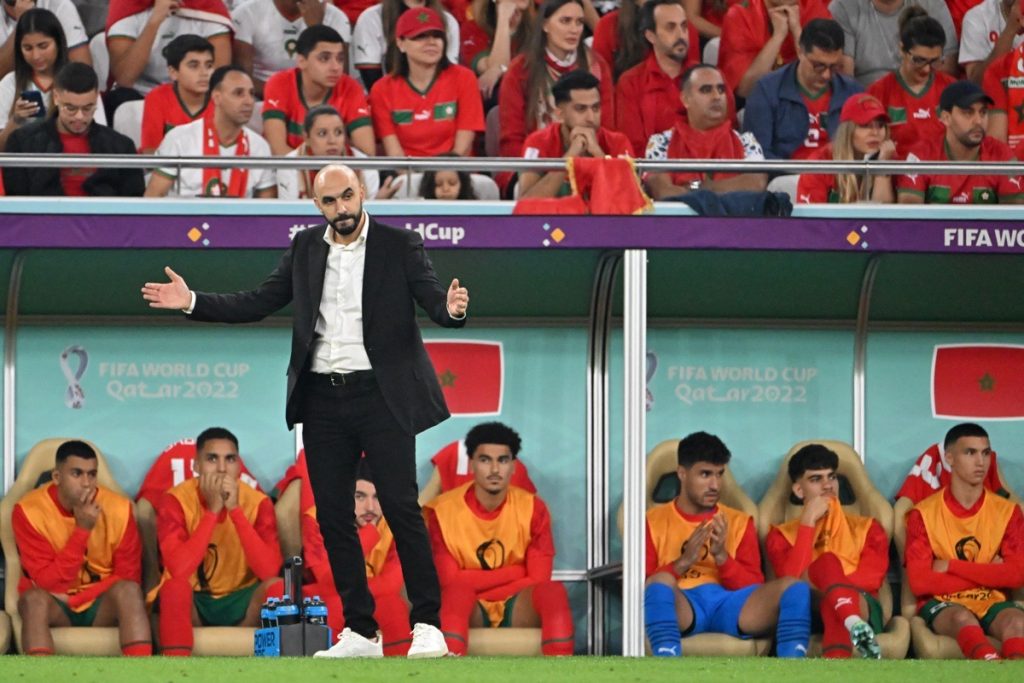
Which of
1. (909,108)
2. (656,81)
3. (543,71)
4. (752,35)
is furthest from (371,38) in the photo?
(909,108)

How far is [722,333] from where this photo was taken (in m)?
10.4

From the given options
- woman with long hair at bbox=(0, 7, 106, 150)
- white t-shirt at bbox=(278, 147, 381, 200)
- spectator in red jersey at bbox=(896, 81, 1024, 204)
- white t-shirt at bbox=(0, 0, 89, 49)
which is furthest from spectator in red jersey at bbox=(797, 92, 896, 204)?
white t-shirt at bbox=(0, 0, 89, 49)

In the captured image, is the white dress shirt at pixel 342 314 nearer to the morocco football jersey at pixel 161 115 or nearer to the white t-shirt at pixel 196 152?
the white t-shirt at pixel 196 152

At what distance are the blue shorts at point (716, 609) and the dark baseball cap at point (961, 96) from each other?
3.10m

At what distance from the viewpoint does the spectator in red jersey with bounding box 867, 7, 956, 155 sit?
1076cm

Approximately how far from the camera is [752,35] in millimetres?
11133

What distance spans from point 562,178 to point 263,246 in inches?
66.7

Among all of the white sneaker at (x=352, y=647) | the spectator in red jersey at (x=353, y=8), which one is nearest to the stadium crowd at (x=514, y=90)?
the spectator in red jersey at (x=353, y=8)

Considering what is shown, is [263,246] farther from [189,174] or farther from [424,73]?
[424,73]

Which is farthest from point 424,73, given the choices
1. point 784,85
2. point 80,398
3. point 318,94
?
point 80,398

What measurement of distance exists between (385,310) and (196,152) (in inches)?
140

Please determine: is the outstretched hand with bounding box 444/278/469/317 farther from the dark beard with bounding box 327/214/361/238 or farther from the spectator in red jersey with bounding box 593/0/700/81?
the spectator in red jersey with bounding box 593/0/700/81

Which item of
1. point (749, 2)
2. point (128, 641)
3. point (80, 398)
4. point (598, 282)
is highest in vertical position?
point (749, 2)

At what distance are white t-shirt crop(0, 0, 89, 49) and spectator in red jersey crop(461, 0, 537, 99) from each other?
2.48 metres
